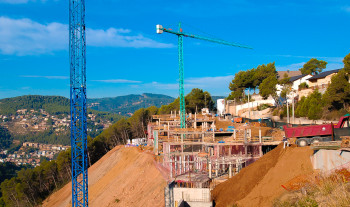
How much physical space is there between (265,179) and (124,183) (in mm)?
21960

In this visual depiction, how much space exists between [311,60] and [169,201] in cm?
5480

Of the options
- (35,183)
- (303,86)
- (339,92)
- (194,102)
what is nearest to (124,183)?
(35,183)

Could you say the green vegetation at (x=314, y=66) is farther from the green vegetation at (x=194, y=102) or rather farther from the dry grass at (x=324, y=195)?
the dry grass at (x=324, y=195)

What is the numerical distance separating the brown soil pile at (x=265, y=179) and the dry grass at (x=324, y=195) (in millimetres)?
2569

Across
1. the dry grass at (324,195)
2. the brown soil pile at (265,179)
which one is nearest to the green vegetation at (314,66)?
the brown soil pile at (265,179)

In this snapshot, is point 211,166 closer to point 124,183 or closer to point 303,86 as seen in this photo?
point 124,183

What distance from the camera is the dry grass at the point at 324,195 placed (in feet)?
34.7

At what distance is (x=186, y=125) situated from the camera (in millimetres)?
54625

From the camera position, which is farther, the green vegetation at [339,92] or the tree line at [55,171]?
the tree line at [55,171]

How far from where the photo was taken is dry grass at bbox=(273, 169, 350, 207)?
1057 centimetres

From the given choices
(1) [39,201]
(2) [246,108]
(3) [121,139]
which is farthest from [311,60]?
(1) [39,201]

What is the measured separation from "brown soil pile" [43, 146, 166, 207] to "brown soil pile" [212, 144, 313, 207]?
7.72 m

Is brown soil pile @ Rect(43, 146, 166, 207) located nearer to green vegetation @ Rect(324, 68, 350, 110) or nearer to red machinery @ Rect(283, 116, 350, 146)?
red machinery @ Rect(283, 116, 350, 146)

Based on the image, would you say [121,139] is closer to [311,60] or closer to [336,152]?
[311,60]
